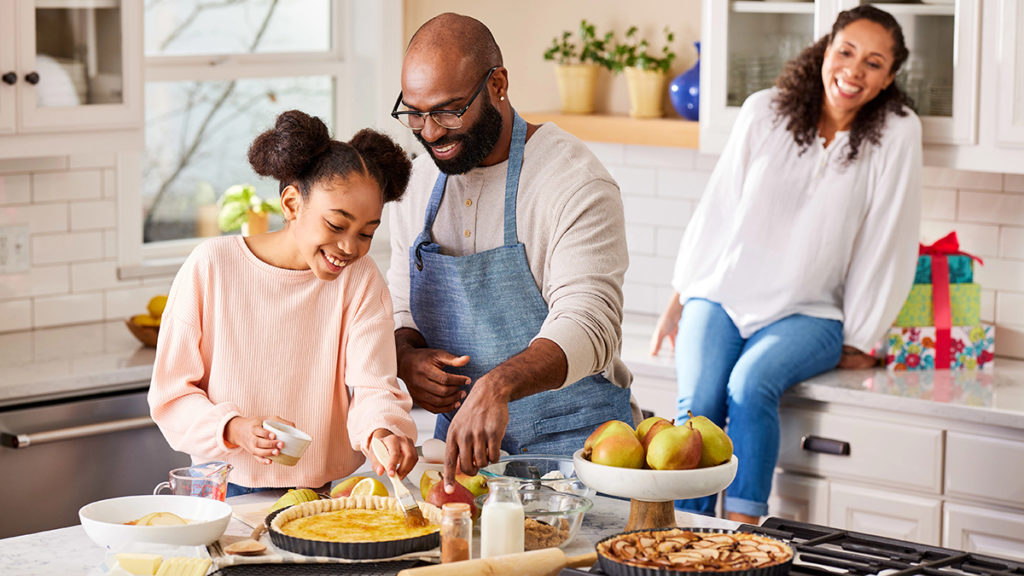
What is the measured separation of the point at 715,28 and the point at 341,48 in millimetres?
1433

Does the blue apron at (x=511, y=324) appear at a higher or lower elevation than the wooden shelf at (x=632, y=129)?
lower

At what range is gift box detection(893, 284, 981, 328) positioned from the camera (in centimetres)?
369

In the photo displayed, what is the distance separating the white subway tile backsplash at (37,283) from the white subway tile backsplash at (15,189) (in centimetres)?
21

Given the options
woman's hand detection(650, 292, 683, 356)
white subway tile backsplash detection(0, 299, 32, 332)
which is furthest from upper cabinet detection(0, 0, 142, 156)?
woman's hand detection(650, 292, 683, 356)

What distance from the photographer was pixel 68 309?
3.90 meters

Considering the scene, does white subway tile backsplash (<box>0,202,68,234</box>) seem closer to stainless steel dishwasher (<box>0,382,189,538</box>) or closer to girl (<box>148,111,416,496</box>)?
stainless steel dishwasher (<box>0,382,189,538</box>)

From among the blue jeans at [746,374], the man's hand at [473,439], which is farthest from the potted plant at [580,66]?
the man's hand at [473,439]

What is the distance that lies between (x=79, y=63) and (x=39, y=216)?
55 centimetres

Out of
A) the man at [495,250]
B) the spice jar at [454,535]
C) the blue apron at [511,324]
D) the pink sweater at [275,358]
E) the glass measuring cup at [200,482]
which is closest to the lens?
the spice jar at [454,535]

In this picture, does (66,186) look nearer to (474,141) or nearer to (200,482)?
(474,141)

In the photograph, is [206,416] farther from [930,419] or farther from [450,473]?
[930,419]

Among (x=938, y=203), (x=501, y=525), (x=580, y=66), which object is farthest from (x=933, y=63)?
(x=501, y=525)

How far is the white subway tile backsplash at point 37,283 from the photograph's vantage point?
3758 mm

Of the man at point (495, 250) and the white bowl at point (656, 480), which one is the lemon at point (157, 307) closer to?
the man at point (495, 250)
